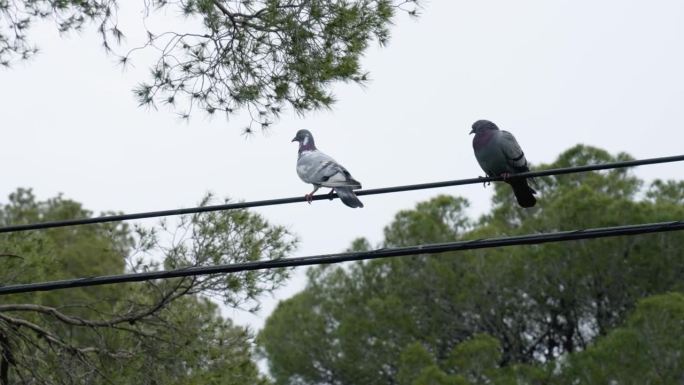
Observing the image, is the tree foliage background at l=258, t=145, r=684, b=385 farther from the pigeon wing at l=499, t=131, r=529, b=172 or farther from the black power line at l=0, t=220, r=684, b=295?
the black power line at l=0, t=220, r=684, b=295

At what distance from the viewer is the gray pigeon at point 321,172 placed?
8.47m

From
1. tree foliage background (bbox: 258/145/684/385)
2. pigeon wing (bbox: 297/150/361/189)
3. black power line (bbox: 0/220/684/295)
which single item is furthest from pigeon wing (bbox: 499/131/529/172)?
tree foliage background (bbox: 258/145/684/385)

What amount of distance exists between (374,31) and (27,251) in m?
4.40

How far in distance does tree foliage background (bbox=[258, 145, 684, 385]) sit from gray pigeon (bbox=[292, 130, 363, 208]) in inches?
503

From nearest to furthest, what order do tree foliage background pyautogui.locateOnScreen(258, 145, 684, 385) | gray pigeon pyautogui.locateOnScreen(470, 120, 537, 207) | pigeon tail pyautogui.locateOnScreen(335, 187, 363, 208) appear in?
pigeon tail pyautogui.locateOnScreen(335, 187, 363, 208), gray pigeon pyautogui.locateOnScreen(470, 120, 537, 207), tree foliage background pyautogui.locateOnScreen(258, 145, 684, 385)

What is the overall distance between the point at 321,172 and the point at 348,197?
2.22ft

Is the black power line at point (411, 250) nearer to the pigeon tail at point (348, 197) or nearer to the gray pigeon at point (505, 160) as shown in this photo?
the pigeon tail at point (348, 197)

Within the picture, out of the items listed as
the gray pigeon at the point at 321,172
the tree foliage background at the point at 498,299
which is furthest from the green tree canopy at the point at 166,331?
the tree foliage background at the point at 498,299

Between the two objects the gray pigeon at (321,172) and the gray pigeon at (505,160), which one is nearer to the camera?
the gray pigeon at (321,172)

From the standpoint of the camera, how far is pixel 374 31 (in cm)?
961

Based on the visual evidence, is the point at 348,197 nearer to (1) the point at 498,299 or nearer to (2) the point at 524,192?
(2) the point at 524,192

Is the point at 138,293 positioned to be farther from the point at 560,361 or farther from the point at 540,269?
the point at 540,269

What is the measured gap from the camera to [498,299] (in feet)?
88.6

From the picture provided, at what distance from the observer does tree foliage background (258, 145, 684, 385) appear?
23844 mm
